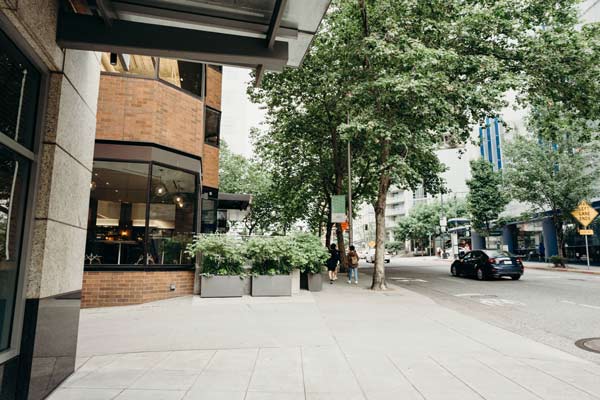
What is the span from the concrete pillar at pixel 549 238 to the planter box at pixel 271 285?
29626 millimetres

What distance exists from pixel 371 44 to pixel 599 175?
788 inches

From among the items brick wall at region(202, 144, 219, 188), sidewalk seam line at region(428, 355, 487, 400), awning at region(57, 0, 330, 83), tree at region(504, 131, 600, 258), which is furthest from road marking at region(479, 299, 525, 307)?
tree at region(504, 131, 600, 258)

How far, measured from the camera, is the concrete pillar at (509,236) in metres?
40.7

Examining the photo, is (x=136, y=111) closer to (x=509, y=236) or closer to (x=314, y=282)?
(x=314, y=282)

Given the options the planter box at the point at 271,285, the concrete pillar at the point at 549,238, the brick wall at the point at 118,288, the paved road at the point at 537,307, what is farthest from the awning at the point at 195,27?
the concrete pillar at the point at 549,238

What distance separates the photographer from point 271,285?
12.4 metres

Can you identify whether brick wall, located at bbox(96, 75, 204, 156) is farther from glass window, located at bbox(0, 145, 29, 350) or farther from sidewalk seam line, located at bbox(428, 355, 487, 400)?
sidewalk seam line, located at bbox(428, 355, 487, 400)

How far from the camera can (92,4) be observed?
13.1ft

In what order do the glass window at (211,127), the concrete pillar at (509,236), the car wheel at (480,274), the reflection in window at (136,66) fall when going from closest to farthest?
1. the reflection in window at (136,66)
2. the glass window at (211,127)
3. the car wheel at (480,274)
4. the concrete pillar at (509,236)

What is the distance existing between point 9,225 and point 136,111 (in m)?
7.69

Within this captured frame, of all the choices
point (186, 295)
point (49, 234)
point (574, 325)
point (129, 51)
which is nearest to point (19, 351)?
point (49, 234)

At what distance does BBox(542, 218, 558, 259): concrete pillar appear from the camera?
3303 centimetres

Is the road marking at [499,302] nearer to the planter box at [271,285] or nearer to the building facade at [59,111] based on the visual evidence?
the planter box at [271,285]

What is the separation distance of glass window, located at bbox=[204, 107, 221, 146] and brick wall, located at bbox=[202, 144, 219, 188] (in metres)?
0.31
